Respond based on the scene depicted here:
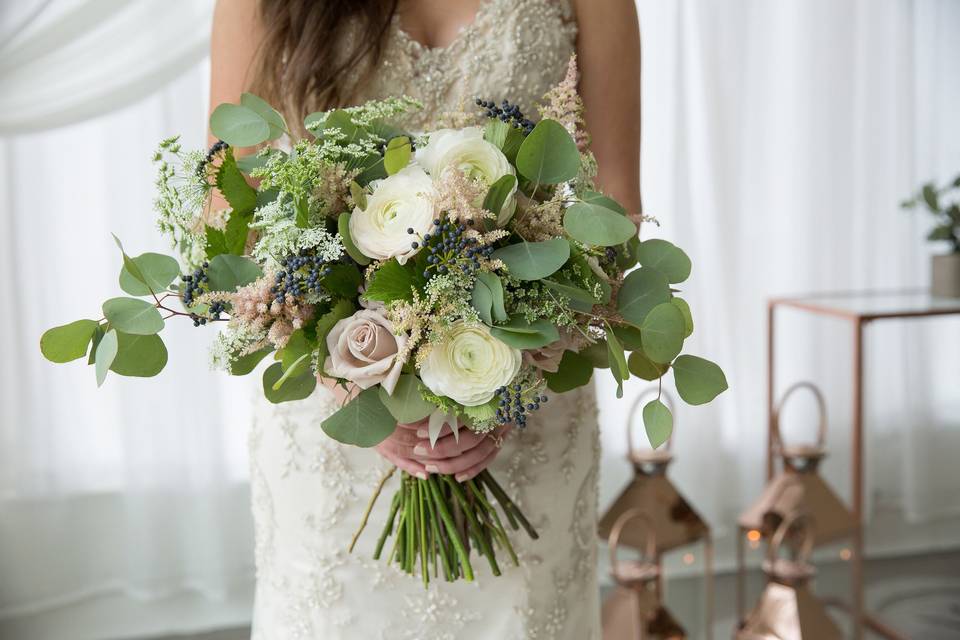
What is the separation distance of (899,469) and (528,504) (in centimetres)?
282

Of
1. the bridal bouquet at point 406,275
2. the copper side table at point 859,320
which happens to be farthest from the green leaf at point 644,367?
the copper side table at point 859,320

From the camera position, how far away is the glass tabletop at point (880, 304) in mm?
2678

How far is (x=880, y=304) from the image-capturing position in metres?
2.85

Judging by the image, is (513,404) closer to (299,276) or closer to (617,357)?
(617,357)

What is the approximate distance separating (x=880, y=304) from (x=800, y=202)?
741mm

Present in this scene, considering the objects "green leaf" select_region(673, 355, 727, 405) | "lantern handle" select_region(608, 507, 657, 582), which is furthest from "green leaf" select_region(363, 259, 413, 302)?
"lantern handle" select_region(608, 507, 657, 582)

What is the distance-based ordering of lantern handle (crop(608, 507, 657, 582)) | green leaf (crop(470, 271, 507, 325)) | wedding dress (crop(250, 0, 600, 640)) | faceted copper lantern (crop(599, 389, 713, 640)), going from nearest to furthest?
green leaf (crop(470, 271, 507, 325)) → wedding dress (crop(250, 0, 600, 640)) → lantern handle (crop(608, 507, 657, 582)) → faceted copper lantern (crop(599, 389, 713, 640))

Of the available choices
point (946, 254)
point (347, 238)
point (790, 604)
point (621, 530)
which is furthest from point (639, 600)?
point (347, 238)

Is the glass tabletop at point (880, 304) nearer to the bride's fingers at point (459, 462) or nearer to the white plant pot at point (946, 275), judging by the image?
the white plant pot at point (946, 275)

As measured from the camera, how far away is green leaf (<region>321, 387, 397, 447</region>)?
1.04 meters

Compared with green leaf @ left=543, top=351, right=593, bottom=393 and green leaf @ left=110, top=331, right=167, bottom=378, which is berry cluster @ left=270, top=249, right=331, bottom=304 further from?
green leaf @ left=543, top=351, right=593, bottom=393

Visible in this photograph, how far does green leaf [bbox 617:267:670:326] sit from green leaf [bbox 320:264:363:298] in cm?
30

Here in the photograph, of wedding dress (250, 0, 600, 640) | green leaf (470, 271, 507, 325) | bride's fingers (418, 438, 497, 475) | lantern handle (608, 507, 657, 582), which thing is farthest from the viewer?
lantern handle (608, 507, 657, 582)

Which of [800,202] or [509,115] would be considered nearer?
[509,115]
